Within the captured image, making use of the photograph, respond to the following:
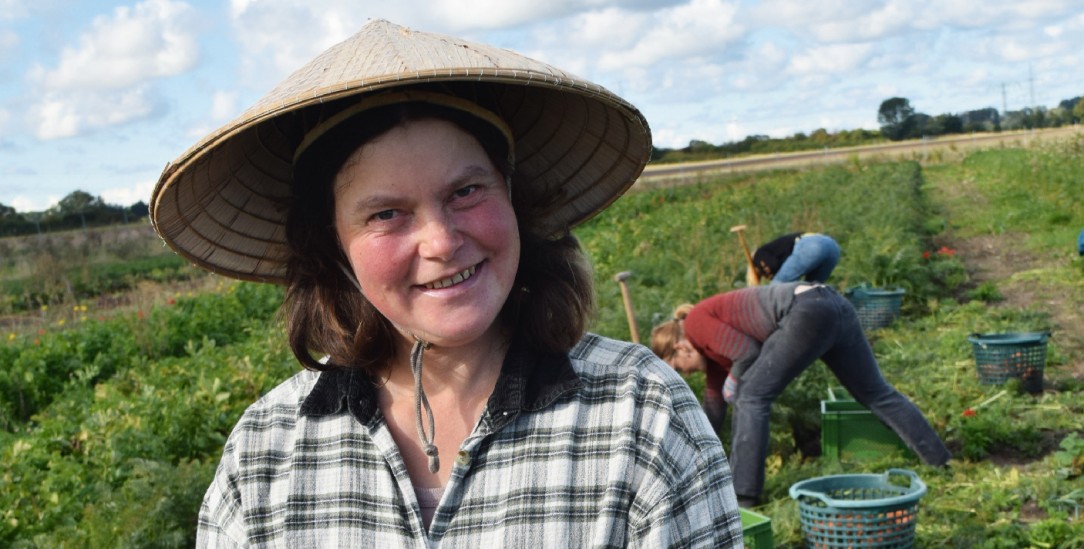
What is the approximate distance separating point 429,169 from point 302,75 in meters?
0.25

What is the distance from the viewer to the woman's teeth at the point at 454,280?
158 cm

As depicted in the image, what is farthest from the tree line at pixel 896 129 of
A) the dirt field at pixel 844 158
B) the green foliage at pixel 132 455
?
the green foliage at pixel 132 455

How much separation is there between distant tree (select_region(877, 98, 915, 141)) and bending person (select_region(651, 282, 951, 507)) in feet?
248

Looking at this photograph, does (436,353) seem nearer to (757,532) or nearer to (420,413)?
(420,413)

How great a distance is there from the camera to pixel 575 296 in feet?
5.79

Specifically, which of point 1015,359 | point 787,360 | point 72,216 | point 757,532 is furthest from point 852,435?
point 72,216

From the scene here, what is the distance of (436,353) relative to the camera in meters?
1.73

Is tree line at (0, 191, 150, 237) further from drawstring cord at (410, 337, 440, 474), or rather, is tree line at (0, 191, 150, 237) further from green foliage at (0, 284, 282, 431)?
→ drawstring cord at (410, 337, 440, 474)

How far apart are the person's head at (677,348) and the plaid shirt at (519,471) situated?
3.75m

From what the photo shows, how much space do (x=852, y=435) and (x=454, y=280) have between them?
456 centimetres

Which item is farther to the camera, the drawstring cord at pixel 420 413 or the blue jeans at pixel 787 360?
the blue jeans at pixel 787 360

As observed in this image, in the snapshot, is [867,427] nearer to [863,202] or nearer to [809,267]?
[809,267]

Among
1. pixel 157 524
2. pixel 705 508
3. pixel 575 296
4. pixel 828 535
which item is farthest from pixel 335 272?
pixel 828 535

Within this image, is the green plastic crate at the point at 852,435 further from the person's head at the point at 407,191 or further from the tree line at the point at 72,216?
the tree line at the point at 72,216
